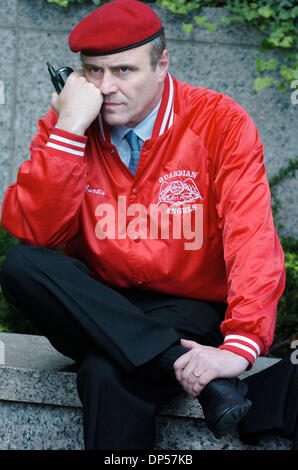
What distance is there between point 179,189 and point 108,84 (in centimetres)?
51

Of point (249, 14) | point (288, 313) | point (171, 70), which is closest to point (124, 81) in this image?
point (288, 313)

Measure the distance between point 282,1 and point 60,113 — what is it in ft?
7.73

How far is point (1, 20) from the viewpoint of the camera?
4.87m

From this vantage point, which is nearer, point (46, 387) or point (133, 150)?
point (46, 387)

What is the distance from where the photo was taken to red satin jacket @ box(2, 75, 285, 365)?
277 centimetres

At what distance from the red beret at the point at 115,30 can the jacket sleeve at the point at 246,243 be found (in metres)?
0.48

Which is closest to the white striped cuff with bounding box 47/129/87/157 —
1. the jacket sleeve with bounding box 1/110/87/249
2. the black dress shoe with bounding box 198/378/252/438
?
the jacket sleeve with bounding box 1/110/87/249

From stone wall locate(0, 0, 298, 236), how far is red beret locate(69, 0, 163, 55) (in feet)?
6.30

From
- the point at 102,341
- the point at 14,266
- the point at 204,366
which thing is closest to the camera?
the point at 204,366

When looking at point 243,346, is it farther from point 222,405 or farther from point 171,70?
point 171,70

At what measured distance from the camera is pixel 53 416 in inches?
114

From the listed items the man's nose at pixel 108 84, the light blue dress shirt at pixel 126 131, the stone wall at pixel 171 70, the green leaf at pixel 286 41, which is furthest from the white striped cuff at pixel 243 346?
the green leaf at pixel 286 41

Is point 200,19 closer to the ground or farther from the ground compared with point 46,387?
farther from the ground

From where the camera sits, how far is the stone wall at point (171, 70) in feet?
15.7
